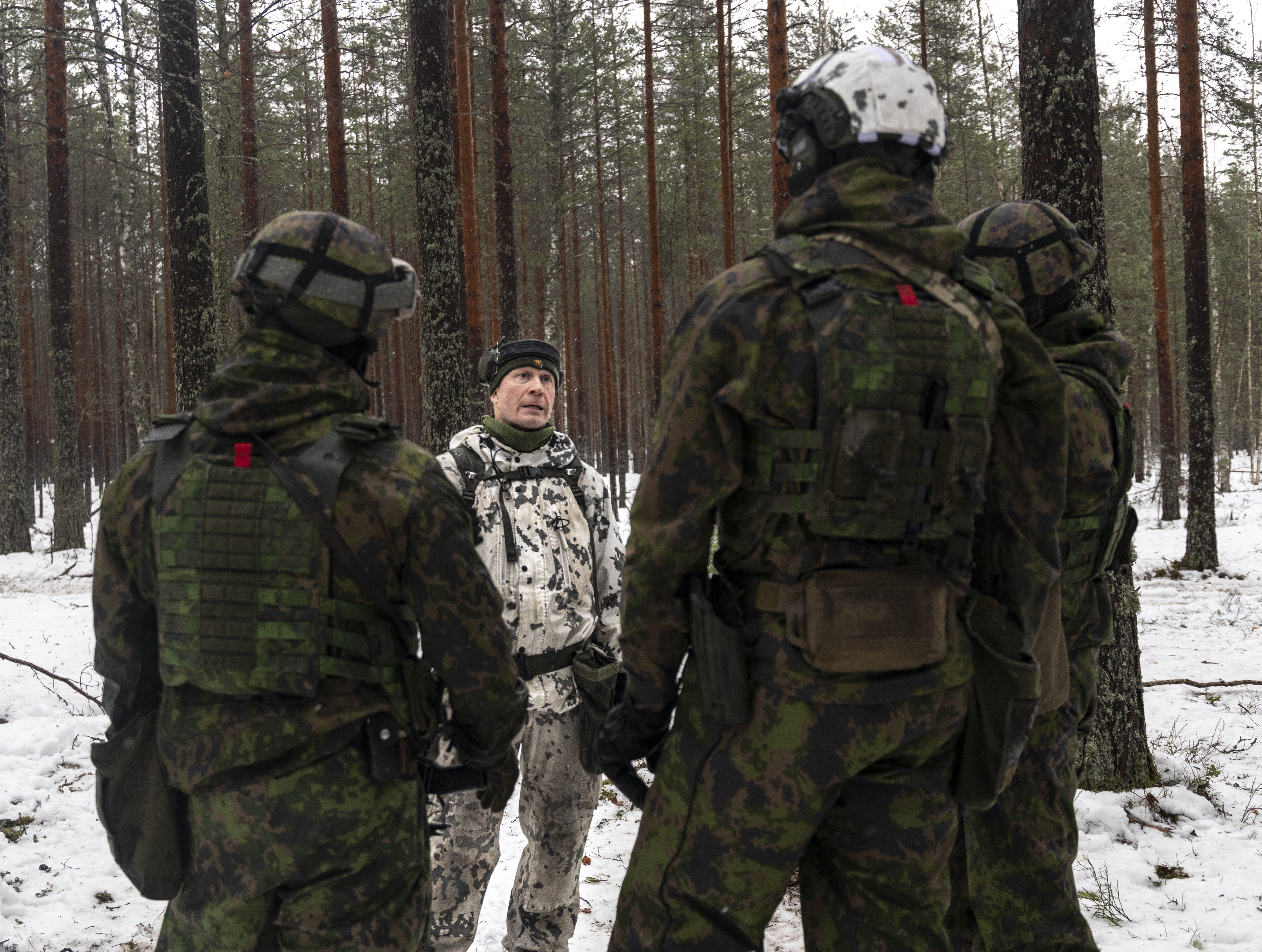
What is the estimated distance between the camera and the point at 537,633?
3164mm

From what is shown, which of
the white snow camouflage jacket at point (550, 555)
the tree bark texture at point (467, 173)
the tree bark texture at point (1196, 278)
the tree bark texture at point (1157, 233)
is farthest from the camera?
→ the tree bark texture at point (1157, 233)

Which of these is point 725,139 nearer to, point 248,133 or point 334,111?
point 334,111

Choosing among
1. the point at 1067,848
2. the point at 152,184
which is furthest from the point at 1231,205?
the point at 1067,848

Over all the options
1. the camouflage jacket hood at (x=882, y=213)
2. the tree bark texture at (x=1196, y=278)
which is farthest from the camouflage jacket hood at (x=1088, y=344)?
the tree bark texture at (x=1196, y=278)

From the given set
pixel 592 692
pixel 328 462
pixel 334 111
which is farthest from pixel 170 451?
pixel 334 111

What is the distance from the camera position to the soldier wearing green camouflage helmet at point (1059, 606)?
→ 265cm

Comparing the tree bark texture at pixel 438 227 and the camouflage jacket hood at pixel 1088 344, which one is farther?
the tree bark texture at pixel 438 227

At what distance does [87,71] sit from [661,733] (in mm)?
17235

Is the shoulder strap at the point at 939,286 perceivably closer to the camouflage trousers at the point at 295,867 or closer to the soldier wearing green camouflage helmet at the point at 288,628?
the soldier wearing green camouflage helmet at the point at 288,628

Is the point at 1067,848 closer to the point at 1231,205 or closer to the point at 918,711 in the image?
the point at 918,711

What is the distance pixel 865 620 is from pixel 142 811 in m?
1.71

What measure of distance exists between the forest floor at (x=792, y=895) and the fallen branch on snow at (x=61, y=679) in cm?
9

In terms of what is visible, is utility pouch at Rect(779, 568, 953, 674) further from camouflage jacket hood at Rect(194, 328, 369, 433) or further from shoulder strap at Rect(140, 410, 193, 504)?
shoulder strap at Rect(140, 410, 193, 504)

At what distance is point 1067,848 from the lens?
8.80 feet
